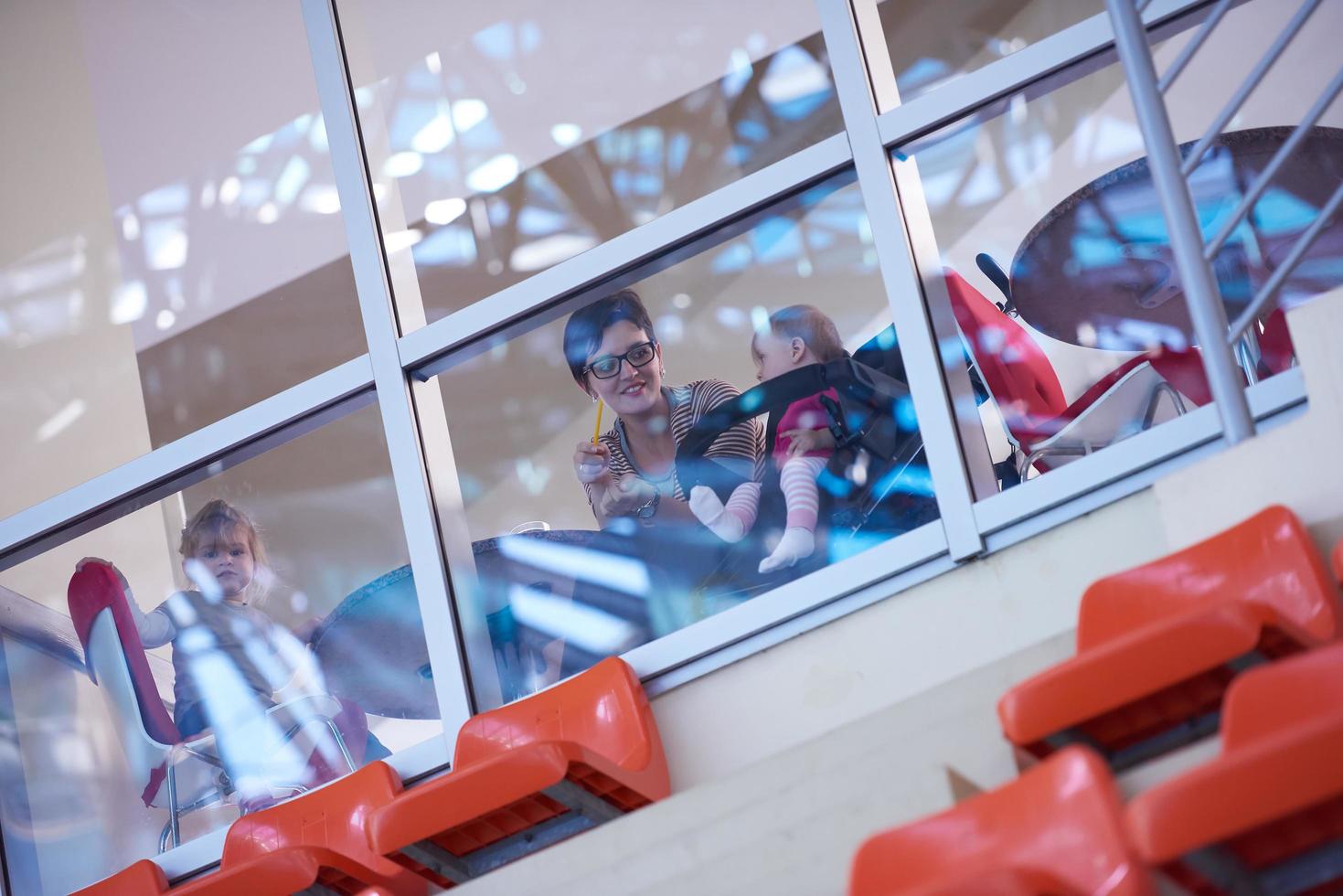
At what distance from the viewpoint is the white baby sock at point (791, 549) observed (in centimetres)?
327

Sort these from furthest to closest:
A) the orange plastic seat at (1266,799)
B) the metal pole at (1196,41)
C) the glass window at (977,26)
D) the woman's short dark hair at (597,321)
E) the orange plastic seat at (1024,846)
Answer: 1. the glass window at (977,26)
2. the woman's short dark hair at (597,321)
3. the metal pole at (1196,41)
4. the orange plastic seat at (1024,846)
5. the orange plastic seat at (1266,799)

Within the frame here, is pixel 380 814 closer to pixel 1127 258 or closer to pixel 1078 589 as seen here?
pixel 1078 589

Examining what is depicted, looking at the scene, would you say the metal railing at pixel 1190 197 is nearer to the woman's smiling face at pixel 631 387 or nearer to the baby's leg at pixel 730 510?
the baby's leg at pixel 730 510

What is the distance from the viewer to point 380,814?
2414 millimetres

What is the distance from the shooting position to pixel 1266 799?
4.07 feet

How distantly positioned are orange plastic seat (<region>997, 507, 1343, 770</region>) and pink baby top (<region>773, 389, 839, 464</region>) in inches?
49.3

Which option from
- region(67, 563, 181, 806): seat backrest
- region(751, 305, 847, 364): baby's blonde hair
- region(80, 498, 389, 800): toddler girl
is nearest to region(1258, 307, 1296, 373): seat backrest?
region(751, 305, 847, 364): baby's blonde hair

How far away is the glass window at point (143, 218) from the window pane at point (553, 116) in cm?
32

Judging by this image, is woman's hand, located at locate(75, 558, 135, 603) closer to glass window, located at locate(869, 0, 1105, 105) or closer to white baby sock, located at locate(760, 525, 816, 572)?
white baby sock, located at locate(760, 525, 816, 572)

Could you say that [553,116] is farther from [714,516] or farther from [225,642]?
[225,642]

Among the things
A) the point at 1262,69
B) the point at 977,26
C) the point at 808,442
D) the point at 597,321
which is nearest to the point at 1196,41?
the point at 1262,69

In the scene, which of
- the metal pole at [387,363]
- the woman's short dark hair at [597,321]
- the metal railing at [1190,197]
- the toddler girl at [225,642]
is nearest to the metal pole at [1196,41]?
the metal railing at [1190,197]

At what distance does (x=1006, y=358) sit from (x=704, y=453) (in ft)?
2.75

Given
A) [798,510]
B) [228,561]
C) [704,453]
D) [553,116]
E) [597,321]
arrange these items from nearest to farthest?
[798,510] → [597,321] → [704,453] → [228,561] → [553,116]
